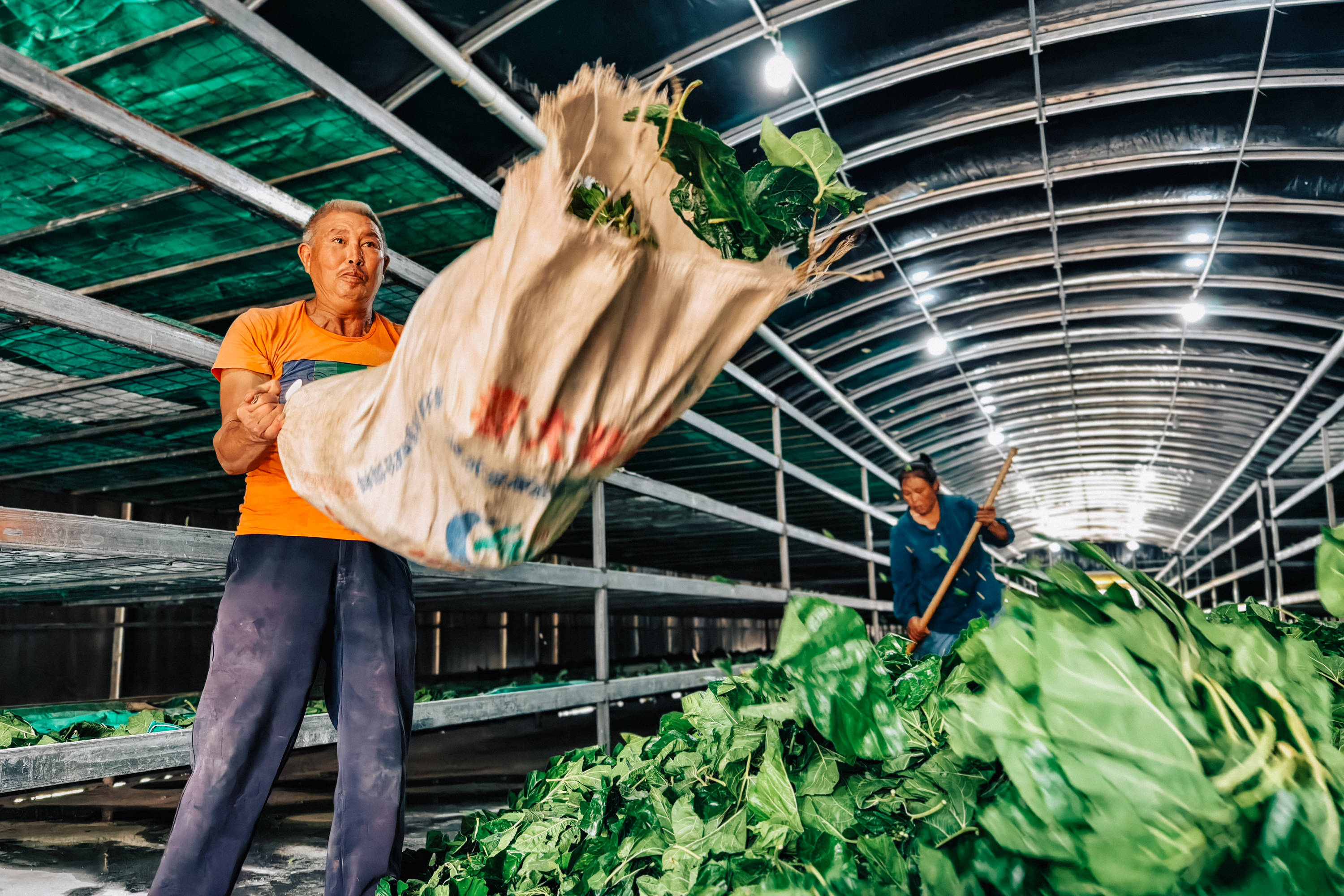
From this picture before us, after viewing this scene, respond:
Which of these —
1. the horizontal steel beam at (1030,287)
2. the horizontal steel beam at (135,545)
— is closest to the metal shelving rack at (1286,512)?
the horizontal steel beam at (1030,287)

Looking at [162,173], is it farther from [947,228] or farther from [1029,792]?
[947,228]

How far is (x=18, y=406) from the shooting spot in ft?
10.6

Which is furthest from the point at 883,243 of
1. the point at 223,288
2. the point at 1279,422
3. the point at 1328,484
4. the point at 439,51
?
the point at 1279,422

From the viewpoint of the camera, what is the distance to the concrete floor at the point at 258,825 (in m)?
2.95

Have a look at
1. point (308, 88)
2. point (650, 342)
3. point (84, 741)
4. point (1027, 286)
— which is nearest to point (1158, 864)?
point (650, 342)

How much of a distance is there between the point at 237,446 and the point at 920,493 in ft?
12.0

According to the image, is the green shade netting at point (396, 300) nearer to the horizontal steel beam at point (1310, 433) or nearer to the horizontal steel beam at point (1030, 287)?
the horizontal steel beam at point (1030, 287)

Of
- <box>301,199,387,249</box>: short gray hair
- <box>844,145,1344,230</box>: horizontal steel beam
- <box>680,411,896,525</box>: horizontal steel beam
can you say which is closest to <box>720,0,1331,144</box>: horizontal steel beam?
<box>844,145,1344,230</box>: horizontal steel beam

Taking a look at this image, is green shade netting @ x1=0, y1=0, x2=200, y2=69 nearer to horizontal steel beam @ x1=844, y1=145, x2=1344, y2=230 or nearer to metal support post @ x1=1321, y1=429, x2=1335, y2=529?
horizontal steel beam @ x1=844, y1=145, x2=1344, y2=230

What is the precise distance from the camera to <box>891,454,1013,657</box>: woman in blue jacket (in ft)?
14.0

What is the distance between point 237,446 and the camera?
5.22 ft

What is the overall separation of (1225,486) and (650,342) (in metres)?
18.1

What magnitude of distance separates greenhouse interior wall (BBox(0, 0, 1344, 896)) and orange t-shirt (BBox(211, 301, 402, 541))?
448 millimetres

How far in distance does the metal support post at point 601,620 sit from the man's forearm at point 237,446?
247cm
